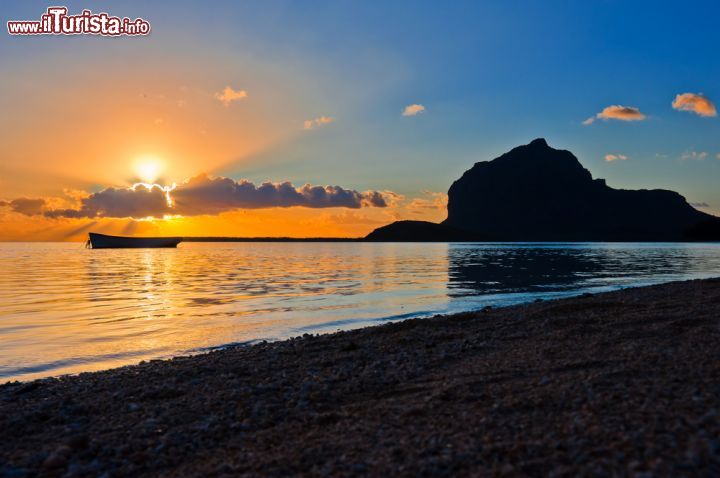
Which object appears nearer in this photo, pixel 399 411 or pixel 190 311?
pixel 399 411

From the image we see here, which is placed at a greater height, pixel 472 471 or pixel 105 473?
pixel 472 471

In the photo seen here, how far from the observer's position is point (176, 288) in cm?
4034

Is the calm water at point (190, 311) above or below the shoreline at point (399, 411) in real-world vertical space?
below

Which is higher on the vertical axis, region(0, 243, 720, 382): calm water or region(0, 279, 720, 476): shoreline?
region(0, 279, 720, 476): shoreline

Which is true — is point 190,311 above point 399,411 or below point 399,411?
below

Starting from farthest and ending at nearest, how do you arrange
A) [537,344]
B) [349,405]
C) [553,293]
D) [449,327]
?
[553,293], [449,327], [537,344], [349,405]

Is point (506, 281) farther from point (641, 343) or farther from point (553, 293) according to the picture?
point (641, 343)

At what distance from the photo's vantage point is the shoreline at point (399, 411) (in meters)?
5.90

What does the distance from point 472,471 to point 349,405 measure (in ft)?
11.7

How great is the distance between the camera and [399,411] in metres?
8.02

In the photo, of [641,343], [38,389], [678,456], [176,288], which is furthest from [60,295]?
[678,456]

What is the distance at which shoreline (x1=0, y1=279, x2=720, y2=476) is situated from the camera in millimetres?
5902

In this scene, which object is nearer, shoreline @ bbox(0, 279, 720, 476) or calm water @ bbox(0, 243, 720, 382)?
shoreline @ bbox(0, 279, 720, 476)

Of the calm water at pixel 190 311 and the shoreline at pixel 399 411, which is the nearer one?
the shoreline at pixel 399 411
